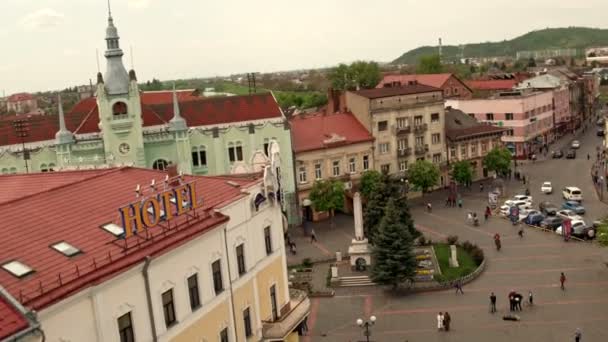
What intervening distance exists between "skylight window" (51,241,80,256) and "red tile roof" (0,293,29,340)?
2979 millimetres

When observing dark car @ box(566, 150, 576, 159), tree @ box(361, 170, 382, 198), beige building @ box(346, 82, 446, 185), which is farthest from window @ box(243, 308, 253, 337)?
dark car @ box(566, 150, 576, 159)

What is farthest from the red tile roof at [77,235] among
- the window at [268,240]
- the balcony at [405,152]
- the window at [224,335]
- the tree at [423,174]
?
the balcony at [405,152]

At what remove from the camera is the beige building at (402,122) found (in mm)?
68375

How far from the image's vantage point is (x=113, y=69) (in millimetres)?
54750

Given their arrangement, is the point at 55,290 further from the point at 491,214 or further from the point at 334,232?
the point at 491,214

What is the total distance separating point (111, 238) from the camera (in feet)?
65.2

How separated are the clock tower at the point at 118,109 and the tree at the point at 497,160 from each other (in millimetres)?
38704

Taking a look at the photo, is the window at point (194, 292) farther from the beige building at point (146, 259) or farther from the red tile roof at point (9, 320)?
the red tile roof at point (9, 320)

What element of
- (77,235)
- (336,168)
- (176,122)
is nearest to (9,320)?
(77,235)

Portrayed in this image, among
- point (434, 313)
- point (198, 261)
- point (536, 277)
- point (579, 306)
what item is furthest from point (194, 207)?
point (536, 277)

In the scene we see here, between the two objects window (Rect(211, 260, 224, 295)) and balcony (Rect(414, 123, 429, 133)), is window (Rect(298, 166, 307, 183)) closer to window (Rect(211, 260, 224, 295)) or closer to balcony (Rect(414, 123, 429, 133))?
balcony (Rect(414, 123, 429, 133))

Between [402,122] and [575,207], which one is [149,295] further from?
[402,122]

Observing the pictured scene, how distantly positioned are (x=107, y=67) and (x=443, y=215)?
1259 inches

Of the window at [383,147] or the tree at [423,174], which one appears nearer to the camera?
the tree at [423,174]
